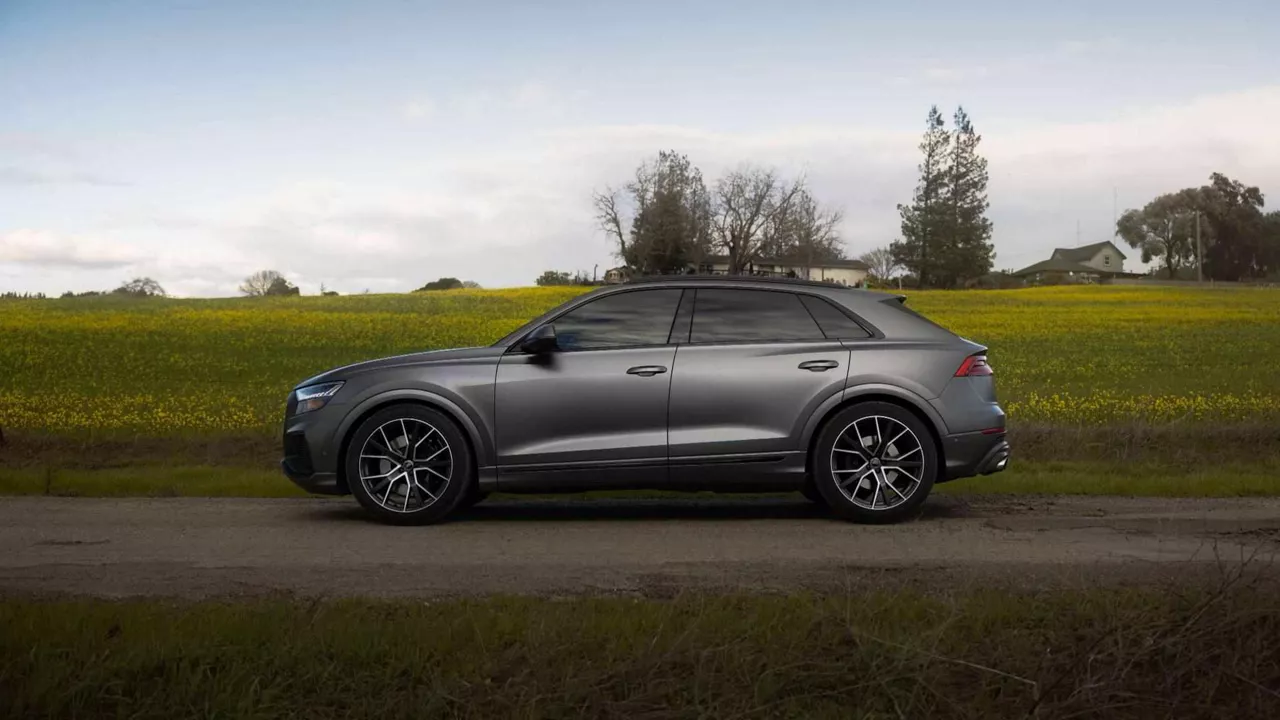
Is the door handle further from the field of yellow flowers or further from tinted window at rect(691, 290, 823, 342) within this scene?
the field of yellow flowers

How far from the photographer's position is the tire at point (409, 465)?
28.1 feet

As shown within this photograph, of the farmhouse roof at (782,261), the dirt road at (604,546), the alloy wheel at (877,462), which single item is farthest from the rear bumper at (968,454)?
the farmhouse roof at (782,261)

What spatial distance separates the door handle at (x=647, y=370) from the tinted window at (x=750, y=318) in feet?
1.12

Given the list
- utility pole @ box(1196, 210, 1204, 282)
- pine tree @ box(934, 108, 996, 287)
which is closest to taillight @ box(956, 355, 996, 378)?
utility pole @ box(1196, 210, 1204, 282)

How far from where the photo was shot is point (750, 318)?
888cm

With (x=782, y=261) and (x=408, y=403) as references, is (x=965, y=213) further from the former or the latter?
(x=408, y=403)

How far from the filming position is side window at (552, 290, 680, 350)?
8.77m

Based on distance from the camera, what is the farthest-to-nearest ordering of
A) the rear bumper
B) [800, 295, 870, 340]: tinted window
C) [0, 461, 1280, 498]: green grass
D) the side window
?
[0, 461, 1280, 498]: green grass, [800, 295, 870, 340]: tinted window, the side window, the rear bumper

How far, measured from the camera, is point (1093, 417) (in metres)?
15.8

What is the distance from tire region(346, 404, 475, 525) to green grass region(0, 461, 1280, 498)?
2.31 metres

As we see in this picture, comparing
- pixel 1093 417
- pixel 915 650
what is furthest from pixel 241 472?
pixel 1093 417

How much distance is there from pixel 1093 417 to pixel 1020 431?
9.48ft

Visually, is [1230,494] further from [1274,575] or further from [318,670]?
[318,670]

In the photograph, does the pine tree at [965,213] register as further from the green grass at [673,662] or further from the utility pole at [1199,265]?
the green grass at [673,662]
